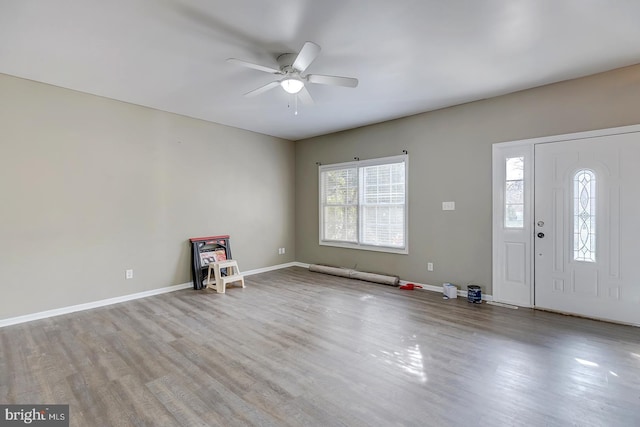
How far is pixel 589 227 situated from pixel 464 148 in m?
1.74

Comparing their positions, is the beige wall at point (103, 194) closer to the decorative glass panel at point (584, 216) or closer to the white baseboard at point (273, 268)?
the white baseboard at point (273, 268)

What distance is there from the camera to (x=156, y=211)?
4.49 m

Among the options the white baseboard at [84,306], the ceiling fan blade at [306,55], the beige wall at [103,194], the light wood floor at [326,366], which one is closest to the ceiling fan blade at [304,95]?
the ceiling fan blade at [306,55]

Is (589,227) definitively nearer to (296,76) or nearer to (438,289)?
(438,289)

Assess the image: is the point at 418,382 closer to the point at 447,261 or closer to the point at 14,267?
the point at 447,261

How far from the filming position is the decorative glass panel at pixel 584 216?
3363mm

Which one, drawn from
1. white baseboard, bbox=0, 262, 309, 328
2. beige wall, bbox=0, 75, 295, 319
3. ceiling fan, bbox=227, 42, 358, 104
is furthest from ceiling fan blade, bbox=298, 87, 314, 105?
white baseboard, bbox=0, 262, 309, 328

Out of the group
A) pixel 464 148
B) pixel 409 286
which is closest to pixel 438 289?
pixel 409 286

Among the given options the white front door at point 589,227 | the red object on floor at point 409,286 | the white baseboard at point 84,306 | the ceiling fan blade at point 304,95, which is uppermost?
the ceiling fan blade at point 304,95

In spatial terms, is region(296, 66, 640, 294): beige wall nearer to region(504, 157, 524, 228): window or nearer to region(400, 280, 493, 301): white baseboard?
region(400, 280, 493, 301): white baseboard

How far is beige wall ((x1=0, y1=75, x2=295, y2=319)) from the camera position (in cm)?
337

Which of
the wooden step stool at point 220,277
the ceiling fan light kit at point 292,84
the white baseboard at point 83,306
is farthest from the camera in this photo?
the wooden step stool at point 220,277

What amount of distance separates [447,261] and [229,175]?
3958 millimetres

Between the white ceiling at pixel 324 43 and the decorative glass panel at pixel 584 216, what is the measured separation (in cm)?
120
